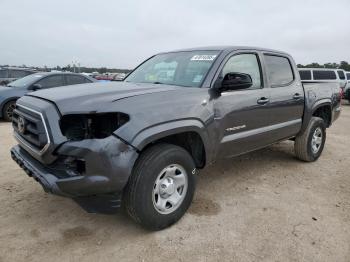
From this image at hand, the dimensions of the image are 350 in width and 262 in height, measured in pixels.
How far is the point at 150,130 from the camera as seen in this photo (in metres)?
2.77

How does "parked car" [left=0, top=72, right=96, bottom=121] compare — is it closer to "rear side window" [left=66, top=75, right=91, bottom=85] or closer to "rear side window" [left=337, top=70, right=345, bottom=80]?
"rear side window" [left=66, top=75, right=91, bottom=85]

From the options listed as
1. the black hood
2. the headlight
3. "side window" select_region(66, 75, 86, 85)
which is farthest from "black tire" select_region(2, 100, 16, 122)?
the headlight

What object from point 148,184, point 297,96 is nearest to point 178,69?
point 148,184

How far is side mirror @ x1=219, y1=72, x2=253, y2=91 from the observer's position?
3439 millimetres

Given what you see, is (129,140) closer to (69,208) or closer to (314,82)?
(69,208)

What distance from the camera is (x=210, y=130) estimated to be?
3359 mm

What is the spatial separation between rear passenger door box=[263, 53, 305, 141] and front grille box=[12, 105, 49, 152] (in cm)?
287

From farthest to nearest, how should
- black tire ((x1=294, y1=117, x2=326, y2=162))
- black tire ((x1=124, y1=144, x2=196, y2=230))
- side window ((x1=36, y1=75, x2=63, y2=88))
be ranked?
1. side window ((x1=36, y1=75, x2=63, y2=88))
2. black tire ((x1=294, y1=117, x2=326, y2=162))
3. black tire ((x1=124, y1=144, x2=196, y2=230))

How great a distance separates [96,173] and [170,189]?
32.0 inches

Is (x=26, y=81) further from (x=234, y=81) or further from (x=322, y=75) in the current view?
(x=322, y=75)

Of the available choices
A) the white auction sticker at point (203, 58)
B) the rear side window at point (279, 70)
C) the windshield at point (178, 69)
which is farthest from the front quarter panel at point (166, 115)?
the rear side window at point (279, 70)

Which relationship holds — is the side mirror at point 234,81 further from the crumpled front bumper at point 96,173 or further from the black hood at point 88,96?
the crumpled front bumper at point 96,173

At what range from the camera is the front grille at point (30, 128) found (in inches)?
105

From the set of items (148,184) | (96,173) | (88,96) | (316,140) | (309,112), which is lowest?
(316,140)
